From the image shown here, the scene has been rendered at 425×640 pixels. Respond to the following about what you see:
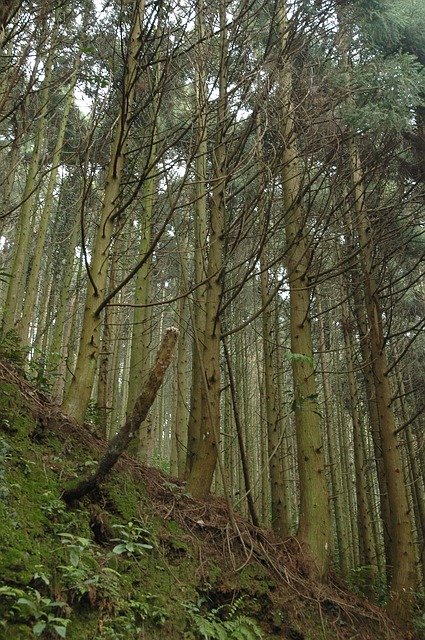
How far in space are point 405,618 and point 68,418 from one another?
3.83 m

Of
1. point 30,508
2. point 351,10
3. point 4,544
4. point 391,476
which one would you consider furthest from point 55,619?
point 351,10

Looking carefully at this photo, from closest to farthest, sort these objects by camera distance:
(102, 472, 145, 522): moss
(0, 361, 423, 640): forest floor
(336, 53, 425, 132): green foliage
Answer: (0, 361, 423, 640): forest floor → (102, 472, 145, 522): moss → (336, 53, 425, 132): green foliage

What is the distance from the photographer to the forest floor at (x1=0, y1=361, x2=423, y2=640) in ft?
7.33

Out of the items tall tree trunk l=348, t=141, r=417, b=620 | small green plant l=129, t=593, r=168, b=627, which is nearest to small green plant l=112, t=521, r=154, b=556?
small green plant l=129, t=593, r=168, b=627

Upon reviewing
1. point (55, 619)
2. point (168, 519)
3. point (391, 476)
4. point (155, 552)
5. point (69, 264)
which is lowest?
point (55, 619)

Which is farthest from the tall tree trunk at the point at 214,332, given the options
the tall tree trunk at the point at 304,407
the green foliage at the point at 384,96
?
the green foliage at the point at 384,96

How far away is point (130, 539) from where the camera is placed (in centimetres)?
298

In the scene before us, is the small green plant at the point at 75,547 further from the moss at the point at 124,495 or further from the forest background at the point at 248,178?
the forest background at the point at 248,178

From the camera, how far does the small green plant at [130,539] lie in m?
2.73

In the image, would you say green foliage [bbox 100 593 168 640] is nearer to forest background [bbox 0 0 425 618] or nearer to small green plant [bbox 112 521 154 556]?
small green plant [bbox 112 521 154 556]

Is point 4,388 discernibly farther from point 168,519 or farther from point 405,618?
point 405,618

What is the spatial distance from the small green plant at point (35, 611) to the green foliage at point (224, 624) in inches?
39.0

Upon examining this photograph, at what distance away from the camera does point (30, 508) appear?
8.74 ft

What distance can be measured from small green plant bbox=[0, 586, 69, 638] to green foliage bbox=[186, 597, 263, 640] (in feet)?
3.25
